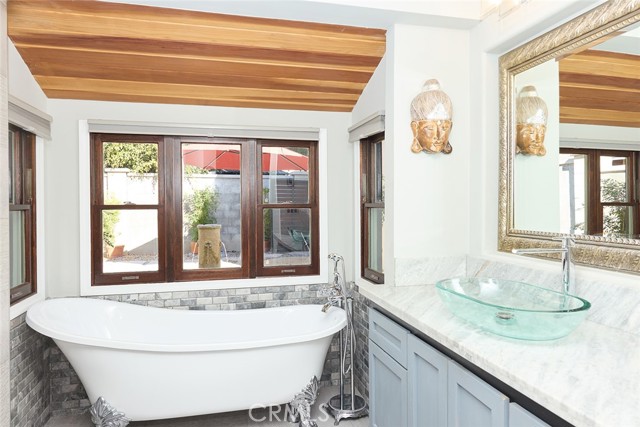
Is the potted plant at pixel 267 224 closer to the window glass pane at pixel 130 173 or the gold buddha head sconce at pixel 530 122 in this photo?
the window glass pane at pixel 130 173

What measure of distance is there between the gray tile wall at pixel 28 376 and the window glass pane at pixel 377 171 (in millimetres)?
2534

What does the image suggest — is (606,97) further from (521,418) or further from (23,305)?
(23,305)

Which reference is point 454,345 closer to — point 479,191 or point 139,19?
point 479,191

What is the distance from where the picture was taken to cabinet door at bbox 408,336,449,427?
1524 millimetres

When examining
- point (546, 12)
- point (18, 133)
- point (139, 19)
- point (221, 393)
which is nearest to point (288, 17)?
point (139, 19)

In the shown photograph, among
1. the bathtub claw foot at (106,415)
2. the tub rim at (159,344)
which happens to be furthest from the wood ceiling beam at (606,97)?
the bathtub claw foot at (106,415)

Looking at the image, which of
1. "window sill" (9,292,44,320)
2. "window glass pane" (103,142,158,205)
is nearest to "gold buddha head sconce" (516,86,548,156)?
"window glass pane" (103,142,158,205)

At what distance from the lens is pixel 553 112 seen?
183 cm

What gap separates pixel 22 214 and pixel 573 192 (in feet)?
10.7

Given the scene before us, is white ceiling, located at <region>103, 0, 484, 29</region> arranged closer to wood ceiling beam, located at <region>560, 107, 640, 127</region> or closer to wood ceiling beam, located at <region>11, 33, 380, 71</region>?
wood ceiling beam, located at <region>11, 33, 380, 71</region>

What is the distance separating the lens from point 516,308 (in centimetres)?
145

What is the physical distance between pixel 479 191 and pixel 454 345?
1154mm

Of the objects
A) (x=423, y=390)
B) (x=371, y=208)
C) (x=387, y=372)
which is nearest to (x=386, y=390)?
(x=387, y=372)

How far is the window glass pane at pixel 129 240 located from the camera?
314cm
